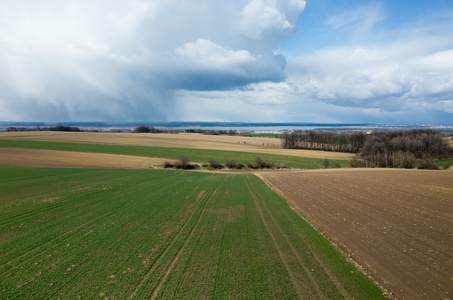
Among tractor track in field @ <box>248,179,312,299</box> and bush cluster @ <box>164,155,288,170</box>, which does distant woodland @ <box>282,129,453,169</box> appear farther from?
tractor track in field @ <box>248,179,312,299</box>

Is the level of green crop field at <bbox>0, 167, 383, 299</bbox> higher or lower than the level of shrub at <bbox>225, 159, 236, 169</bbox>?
higher

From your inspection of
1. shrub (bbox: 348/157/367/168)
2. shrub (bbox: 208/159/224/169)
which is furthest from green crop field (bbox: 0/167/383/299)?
shrub (bbox: 348/157/367/168)

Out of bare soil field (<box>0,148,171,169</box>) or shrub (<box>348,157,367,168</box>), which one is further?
shrub (<box>348,157,367,168</box>)

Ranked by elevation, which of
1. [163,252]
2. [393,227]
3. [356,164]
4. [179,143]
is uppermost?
[179,143]

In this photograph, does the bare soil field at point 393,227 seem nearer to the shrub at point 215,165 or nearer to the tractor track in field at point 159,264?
the tractor track in field at point 159,264

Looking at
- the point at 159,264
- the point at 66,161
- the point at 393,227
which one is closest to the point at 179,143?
the point at 66,161

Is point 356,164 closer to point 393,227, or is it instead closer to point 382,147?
point 382,147
